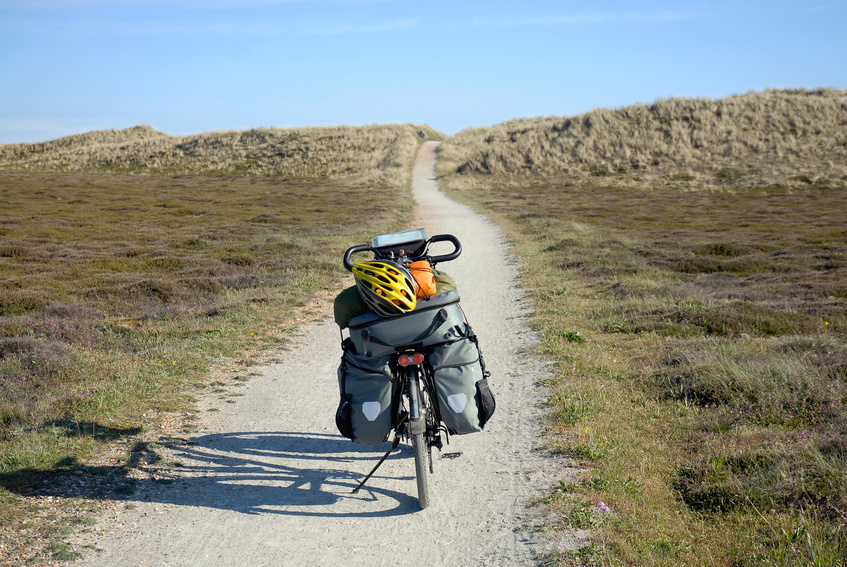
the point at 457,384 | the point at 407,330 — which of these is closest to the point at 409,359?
the point at 407,330

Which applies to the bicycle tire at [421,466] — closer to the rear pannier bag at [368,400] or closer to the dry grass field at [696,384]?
the rear pannier bag at [368,400]

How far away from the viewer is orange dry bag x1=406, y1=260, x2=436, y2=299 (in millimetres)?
4336

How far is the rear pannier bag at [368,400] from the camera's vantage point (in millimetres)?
4168

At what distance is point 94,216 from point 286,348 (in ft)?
97.5

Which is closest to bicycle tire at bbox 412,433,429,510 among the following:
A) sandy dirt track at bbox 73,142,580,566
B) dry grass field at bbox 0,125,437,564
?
sandy dirt track at bbox 73,142,580,566

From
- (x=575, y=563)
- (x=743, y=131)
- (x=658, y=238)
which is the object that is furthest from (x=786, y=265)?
(x=743, y=131)

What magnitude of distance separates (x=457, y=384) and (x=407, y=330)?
1.62 ft

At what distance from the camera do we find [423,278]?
14.4 feet

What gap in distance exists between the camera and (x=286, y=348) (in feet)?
29.2

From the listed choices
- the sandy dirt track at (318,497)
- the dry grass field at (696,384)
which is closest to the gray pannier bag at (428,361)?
the sandy dirt track at (318,497)

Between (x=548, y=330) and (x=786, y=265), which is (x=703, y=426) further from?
(x=786, y=265)

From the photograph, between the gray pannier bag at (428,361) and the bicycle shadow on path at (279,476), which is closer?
the gray pannier bag at (428,361)

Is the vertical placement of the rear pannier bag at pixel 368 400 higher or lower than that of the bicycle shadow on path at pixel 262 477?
higher

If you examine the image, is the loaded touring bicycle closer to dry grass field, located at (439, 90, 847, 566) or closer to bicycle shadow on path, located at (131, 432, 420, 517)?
bicycle shadow on path, located at (131, 432, 420, 517)
